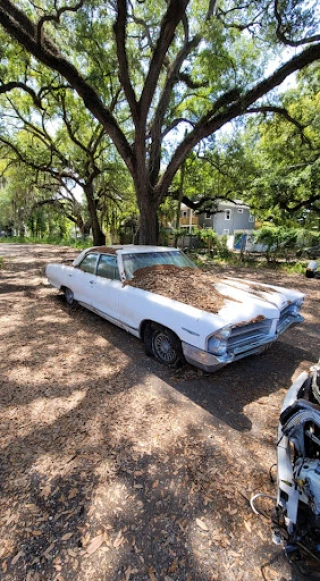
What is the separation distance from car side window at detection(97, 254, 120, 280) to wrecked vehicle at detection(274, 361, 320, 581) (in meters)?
3.15

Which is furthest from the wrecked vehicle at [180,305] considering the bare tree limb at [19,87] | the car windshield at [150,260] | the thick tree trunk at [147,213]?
the bare tree limb at [19,87]

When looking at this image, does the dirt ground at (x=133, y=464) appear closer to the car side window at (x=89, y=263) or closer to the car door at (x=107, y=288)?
the car door at (x=107, y=288)

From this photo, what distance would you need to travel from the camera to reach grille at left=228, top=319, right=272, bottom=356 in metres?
2.90

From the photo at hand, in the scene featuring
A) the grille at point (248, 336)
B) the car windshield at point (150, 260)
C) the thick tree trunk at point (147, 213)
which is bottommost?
the grille at point (248, 336)

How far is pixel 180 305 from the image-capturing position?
125 inches

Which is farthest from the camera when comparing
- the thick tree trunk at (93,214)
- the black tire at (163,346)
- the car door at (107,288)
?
the thick tree trunk at (93,214)

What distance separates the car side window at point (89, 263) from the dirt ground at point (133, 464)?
1529 mm

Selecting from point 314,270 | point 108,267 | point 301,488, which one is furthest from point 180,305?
point 314,270

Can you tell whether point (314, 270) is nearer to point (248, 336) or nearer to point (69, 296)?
point (248, 336)

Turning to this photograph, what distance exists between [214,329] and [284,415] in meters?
1.13

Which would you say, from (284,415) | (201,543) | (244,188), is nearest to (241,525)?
(201,543)

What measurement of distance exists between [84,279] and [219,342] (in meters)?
3.04

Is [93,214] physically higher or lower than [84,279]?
higher

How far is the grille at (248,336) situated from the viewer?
2.90 metres
